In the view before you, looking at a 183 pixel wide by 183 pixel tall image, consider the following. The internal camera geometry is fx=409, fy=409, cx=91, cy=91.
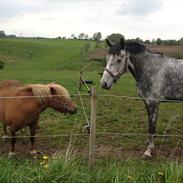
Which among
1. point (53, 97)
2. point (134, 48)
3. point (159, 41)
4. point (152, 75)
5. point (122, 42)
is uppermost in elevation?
point (122, 42)

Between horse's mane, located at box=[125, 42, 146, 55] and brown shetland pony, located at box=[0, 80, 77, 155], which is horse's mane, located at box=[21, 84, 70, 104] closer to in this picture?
brown shetland pony, located at box=[0, 80, 77, 155]

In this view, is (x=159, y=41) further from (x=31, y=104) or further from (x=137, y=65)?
(x=31, y=104)

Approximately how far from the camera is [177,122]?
9727 mm

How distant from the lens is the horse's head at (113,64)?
6895mm

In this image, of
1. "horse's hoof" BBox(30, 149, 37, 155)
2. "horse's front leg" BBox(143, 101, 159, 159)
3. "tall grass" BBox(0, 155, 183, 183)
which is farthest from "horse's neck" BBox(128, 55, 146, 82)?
"tall grass" BBox(0, 155, 183, 183)

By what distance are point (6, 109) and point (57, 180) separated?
2.37 meters

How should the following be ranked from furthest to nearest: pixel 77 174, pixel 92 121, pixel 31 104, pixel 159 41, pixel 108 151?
pixel 159 41 < pixel 108 151 < pixel 31 104 < pixel 92 121 < pixel 77 174

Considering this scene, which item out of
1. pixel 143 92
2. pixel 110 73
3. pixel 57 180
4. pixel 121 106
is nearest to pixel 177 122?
pixel 121 106

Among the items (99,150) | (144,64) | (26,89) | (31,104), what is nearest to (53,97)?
(31,104)

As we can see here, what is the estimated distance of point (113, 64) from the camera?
6.96 meters

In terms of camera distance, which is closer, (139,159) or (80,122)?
(139,159)

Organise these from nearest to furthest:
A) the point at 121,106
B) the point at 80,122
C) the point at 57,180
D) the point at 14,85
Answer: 1. the point at 57,180
2. the point at 14,85
3. the point at 80,122
4. the point at 121,106

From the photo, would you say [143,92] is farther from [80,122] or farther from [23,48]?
[23,48]

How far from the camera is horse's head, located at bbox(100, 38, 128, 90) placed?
6895mm
